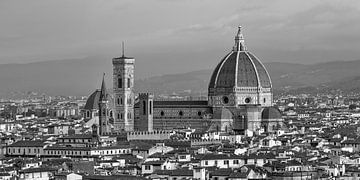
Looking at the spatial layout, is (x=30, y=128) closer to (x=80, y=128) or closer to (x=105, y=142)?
(x=80, y=128)

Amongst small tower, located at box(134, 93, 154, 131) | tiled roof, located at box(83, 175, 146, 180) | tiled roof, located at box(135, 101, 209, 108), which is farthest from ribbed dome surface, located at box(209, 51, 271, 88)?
tiled roof, located at box(83, 175, 146, 180)

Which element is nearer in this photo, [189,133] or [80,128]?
[189,133]

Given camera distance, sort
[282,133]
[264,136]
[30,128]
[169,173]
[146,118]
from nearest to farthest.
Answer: [169,173] < [264,136] < [282,133] < [146,118] < [30,128]

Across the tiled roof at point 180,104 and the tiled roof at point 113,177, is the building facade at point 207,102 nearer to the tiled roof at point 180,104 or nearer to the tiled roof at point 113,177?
the tiled roof at point 180,104

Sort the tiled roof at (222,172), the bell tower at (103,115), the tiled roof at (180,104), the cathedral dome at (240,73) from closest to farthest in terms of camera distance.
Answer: the tiled roof at (222,172), the bell tower at (103,115), the cathedral dome at (240,73), the tiled roof at (180,104)

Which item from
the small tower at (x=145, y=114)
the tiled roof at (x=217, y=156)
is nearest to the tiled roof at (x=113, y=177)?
the tiled roof at (x=217, y=156)

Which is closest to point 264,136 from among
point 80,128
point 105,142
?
point 105,142
